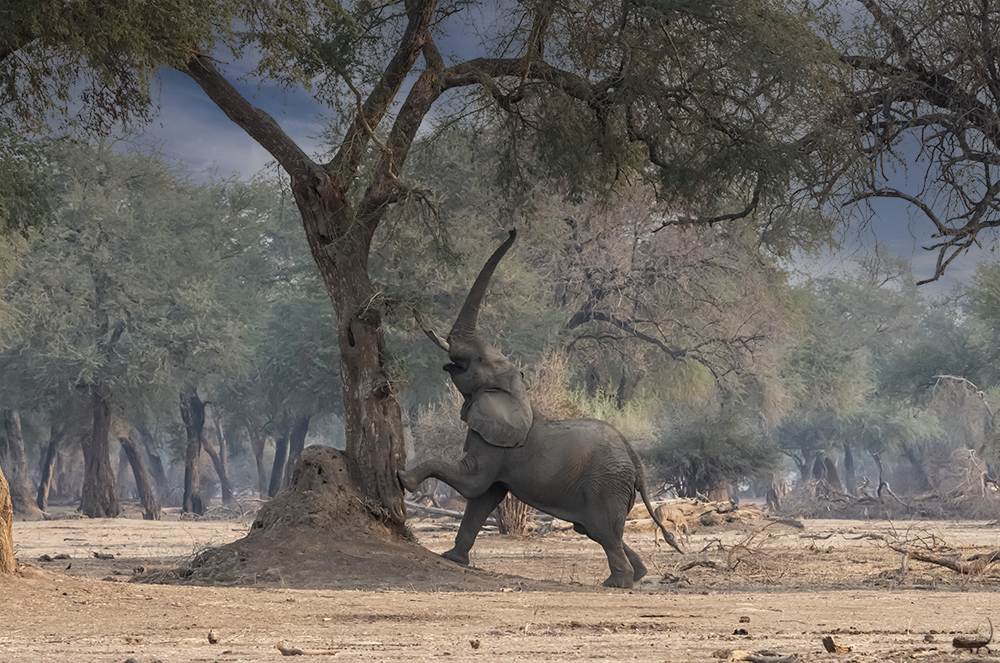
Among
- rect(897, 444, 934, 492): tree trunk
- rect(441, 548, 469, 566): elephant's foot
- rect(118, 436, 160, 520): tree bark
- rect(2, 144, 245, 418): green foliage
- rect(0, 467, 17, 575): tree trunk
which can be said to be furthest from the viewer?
rect(897, 444, 934, 492): tree trunk

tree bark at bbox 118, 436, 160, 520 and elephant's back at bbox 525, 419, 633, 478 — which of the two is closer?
elephant's back at bbox 525, 419, 633, 478

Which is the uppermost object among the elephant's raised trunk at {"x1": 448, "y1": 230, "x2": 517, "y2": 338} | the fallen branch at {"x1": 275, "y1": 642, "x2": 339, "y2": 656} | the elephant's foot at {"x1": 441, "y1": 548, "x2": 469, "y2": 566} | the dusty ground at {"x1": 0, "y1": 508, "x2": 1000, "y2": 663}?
the elephant's raised trunk at {"x1": 448, "y1": 230, "x2": 517, "y2": 338}

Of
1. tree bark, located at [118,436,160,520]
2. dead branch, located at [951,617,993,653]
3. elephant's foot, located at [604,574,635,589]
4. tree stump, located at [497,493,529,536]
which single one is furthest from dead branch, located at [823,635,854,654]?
tree bark, located at [118,436,160,520]

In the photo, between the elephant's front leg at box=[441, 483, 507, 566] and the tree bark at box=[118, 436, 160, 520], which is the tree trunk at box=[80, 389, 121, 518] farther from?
the elephant's front leg at box=[441, 483, 507, 566]

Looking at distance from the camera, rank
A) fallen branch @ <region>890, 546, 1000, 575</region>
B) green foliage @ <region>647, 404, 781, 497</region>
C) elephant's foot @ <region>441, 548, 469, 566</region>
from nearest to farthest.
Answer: fallen branch @ <region>890, 546, 1000, 575</region> < elephant's foot @ <region>441, 548, 469, 566</region> < green foliage @ <region>647, 404, 781, 497</region>

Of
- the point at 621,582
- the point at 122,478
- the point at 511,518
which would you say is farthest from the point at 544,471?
the point at 122,478

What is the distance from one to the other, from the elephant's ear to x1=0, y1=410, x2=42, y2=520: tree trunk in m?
31.6

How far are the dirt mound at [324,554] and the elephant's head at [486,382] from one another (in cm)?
152

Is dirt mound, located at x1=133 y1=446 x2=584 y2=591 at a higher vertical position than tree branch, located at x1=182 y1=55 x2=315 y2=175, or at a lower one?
lower

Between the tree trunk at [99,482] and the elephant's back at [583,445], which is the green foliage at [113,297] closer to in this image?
the tree trunk at [99,482]

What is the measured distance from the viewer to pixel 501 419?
41.7 feet

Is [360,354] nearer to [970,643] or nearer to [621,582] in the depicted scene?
[621,582]

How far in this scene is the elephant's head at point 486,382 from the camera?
12.7 meters

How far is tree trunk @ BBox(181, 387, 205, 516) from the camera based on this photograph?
4659 cm
